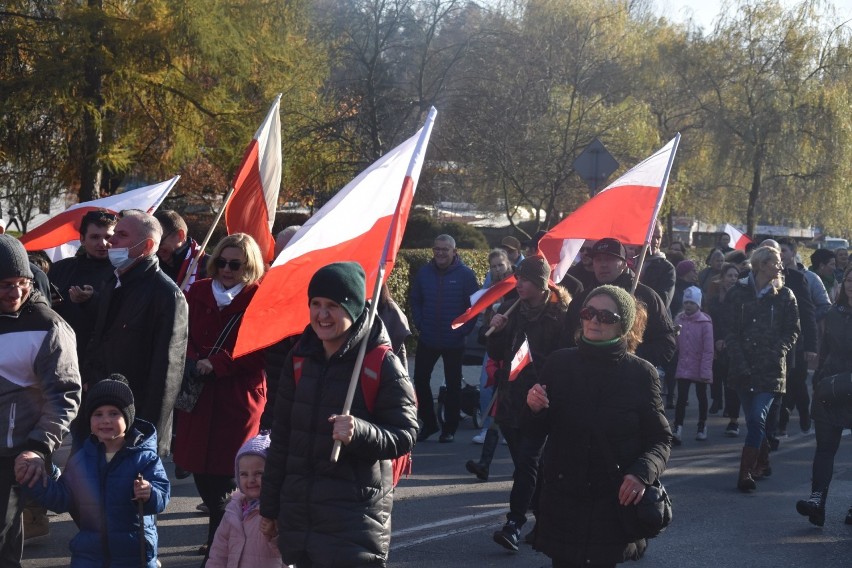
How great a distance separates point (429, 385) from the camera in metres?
11.0

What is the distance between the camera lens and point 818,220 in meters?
36.4

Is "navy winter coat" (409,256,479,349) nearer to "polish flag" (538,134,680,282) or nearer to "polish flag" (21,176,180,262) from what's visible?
"polish flag" (21,176,180,262)

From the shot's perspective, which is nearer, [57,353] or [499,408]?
[57,353]

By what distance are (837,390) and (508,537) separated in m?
2.45

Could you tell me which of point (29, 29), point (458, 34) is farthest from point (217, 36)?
point (458, 34)

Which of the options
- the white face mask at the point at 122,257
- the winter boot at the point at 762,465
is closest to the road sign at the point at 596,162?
the winter boot at the point at 762,465

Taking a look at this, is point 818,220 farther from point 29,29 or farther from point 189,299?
point 189,299

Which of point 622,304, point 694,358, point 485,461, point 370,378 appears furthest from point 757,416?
point 370,378

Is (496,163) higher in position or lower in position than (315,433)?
higher

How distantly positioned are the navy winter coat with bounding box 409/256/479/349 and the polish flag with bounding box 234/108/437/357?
5.88m

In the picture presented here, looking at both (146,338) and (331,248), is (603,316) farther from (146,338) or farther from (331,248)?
(146,338)

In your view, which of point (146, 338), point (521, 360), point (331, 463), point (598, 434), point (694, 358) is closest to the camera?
point (331, 463)

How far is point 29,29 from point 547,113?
11.1 m

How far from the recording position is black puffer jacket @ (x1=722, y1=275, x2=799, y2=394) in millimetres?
8578
